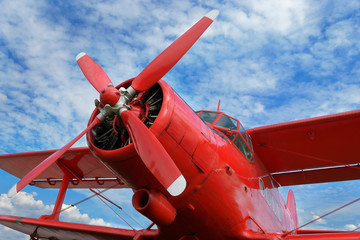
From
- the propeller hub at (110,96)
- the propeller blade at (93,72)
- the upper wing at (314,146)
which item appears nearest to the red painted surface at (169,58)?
the propeller hub at (110,96)

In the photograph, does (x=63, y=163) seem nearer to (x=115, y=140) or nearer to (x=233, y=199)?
(x=115, y=140)

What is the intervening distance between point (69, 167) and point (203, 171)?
6399 mm

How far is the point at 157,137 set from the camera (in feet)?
13.9

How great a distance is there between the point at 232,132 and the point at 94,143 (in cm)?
287

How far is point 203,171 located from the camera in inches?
190

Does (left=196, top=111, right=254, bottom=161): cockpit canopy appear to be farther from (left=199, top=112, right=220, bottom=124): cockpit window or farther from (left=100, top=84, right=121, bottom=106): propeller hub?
(left=100, top=84, right=121, bottom=106): propeller hub

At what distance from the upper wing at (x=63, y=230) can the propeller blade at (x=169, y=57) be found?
3.83 meters

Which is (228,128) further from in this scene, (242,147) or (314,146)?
(314,146)

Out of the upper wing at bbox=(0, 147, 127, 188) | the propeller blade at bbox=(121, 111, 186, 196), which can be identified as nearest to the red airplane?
the propeller blade at bbox=(121, 111, 186, 196)

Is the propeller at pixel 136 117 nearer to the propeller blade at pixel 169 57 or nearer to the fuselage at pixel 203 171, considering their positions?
the propeller blade at pixel 169 57

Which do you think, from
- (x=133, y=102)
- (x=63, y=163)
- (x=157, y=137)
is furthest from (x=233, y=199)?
(x=63, y=163)

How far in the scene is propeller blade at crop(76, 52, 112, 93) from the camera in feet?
17.3

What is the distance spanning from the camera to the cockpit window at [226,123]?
19.9 ft

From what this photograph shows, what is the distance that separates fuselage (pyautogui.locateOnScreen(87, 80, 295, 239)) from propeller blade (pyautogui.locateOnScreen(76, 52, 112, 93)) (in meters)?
1.02
